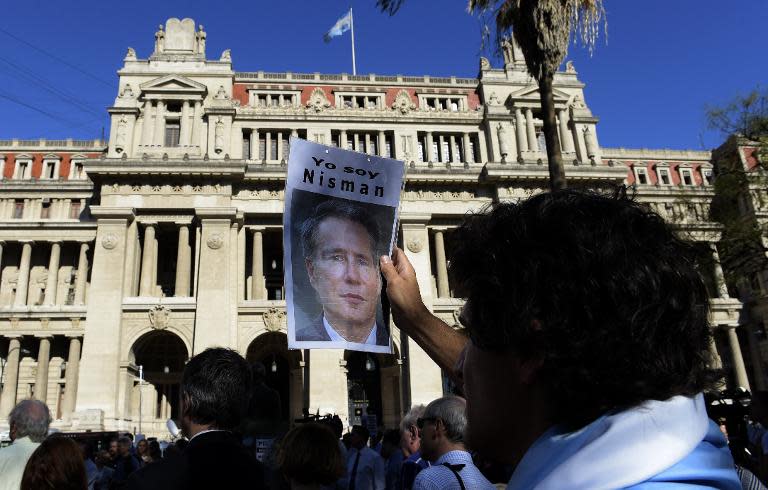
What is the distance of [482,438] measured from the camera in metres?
1.36

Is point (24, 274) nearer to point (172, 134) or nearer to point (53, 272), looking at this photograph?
point (53, 272)

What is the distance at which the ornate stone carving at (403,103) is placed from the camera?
37875 mm

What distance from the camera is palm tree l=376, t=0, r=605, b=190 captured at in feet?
41.3

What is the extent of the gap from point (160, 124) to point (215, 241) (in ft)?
30.6

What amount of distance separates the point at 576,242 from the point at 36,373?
39.4 m

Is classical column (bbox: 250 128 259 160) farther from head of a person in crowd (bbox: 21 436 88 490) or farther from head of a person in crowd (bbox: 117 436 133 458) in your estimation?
head of a person in crowd (bbox: 21 436 88 490)

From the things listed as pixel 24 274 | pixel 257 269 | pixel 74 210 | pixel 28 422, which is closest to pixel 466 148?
pixel 257 269

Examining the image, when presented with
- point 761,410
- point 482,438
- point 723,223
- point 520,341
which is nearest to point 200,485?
point 482,438

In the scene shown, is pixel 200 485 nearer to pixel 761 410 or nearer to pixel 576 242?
pixel 576 242

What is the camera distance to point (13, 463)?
165 inches

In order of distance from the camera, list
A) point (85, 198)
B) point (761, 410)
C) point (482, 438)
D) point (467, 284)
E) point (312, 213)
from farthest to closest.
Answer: point (85, 198) → point (761, 410) → point (312, 213) → point (467, 284) → point (482, 438)

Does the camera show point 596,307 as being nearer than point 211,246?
Yes

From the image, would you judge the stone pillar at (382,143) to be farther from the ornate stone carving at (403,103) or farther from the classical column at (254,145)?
the classical column at (254,145)

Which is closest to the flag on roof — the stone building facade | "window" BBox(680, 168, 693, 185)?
the stone building facade
